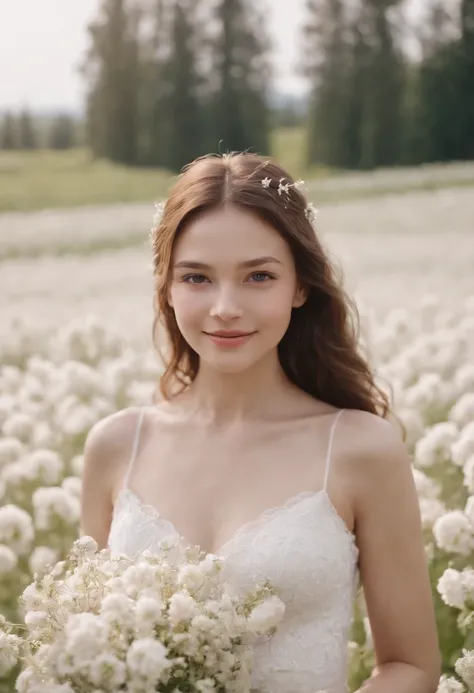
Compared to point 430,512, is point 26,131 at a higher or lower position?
higher

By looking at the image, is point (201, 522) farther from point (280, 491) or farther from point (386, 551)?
point (386, 551)

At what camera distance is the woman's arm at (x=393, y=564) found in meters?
2.30

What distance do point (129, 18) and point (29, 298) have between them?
4.40ft

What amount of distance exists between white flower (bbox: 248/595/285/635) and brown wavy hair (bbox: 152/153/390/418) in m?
0.78

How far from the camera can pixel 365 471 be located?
2307mm

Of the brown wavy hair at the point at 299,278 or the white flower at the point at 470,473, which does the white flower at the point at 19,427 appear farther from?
the white flower at the point at 470,473

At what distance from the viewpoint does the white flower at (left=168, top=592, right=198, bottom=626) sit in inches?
69.4

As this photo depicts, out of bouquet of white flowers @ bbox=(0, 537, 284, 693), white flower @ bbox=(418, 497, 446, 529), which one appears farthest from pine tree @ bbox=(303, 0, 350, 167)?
bouquet of white flowers @ bbox=(0, 537, 284, 693)

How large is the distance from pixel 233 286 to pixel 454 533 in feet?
3.24

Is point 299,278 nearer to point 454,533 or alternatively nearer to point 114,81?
point 454,533

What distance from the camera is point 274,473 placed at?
2383 mm

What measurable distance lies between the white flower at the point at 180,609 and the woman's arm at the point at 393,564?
2.14 ft

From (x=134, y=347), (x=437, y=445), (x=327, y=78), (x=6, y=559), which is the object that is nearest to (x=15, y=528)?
(x=6, y=559)

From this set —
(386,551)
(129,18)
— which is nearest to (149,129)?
(129,18)
